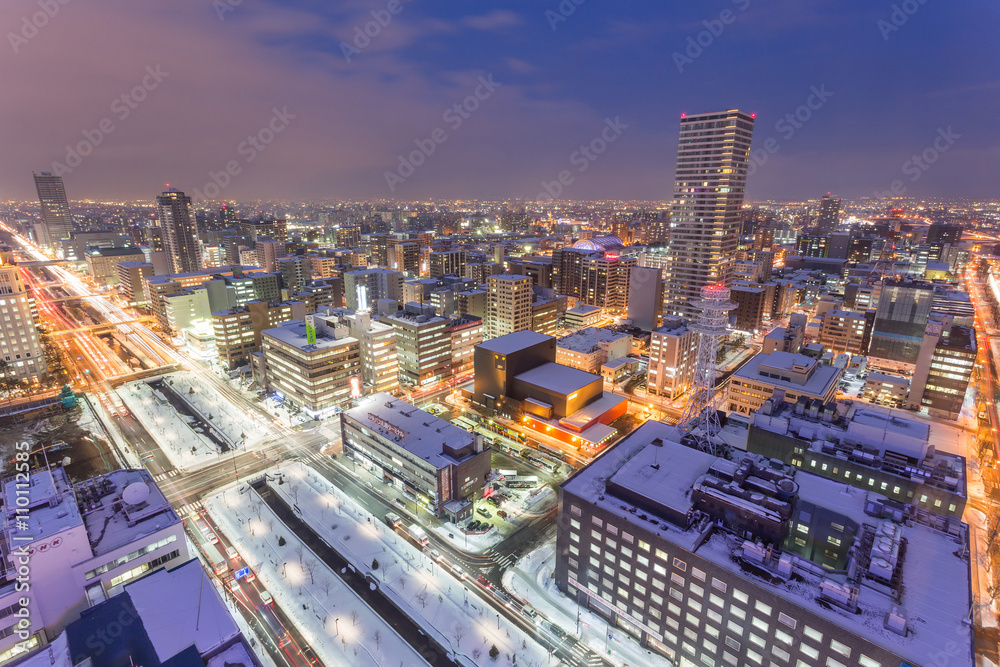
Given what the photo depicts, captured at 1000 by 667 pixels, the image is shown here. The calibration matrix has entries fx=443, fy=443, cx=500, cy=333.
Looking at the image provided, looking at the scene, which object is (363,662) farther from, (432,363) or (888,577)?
(432,363)

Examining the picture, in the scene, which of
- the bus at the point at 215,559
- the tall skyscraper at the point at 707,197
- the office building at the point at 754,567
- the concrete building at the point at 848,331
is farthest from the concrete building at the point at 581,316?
the bus at the point at 215,559

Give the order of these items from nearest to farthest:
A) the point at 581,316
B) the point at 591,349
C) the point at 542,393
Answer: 1. the point at 542,393
2. the point at 591,349
3. the point at 581,316

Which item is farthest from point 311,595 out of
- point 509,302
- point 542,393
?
point 509,302

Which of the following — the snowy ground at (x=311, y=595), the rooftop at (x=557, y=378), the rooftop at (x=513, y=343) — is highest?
the rooftop at (x=513, y=343)

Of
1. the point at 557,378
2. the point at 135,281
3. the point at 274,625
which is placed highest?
the point at 135,281

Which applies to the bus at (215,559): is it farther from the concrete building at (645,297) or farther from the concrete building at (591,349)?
the concrete building at (645,297)

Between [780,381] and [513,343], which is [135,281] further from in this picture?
[780,381]

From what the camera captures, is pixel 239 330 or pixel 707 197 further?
pixel 707 197

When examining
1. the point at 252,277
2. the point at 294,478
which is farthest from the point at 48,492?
the point at 252,277
